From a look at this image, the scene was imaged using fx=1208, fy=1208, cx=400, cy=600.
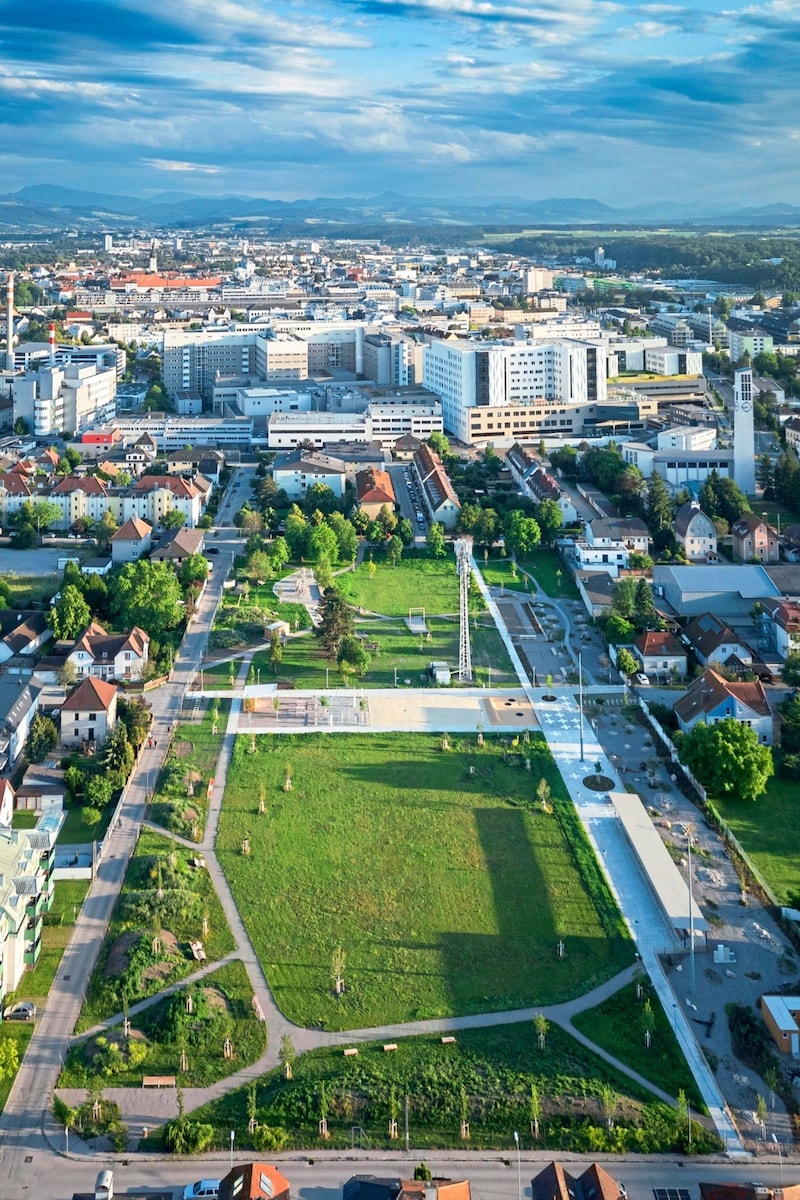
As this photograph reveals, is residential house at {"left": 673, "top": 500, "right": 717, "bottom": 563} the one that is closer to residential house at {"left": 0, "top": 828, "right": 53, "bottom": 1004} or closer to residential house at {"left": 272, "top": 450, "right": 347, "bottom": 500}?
residential house at {"left": 272, "top": 450, "right": 347, "bottom": 500}

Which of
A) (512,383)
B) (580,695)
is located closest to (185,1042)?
(580,695)

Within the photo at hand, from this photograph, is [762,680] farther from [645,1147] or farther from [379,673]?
[645,1147]

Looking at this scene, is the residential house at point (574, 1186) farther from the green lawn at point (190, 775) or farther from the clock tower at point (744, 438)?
the clock tower at point (744, 438)

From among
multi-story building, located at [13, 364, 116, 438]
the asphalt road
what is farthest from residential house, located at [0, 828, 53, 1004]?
multi-story building, located at [13, 364, 116, 438]

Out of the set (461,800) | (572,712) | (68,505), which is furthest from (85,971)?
(68,505)

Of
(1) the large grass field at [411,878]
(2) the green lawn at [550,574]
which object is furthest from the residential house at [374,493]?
(1) the large grass field at [411,878]

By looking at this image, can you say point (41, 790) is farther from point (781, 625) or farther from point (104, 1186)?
point (781, 625)
